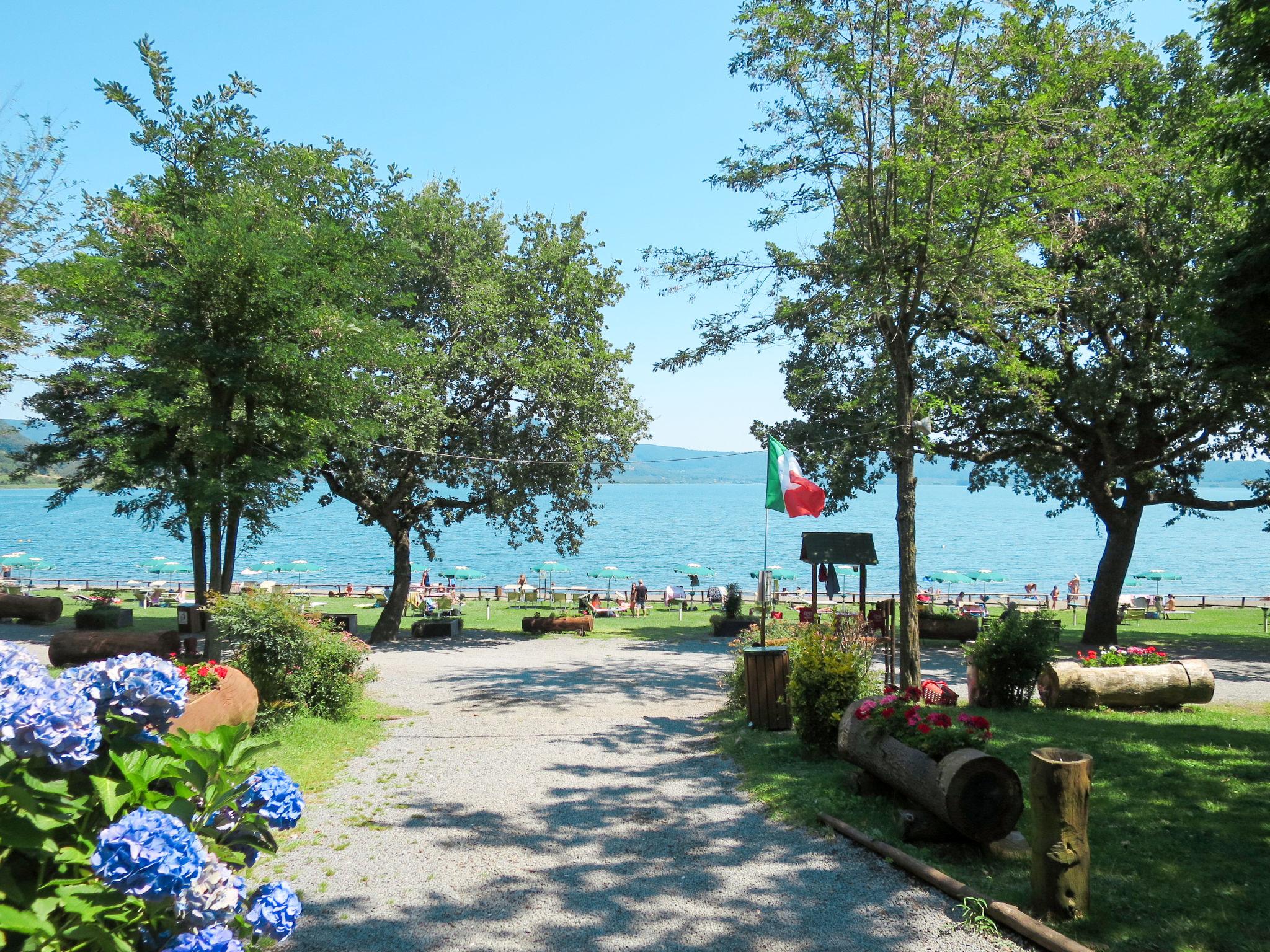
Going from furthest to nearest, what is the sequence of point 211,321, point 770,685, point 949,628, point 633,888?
1. point 949,628
2. point 211,321
3. point 770,685
4. point 633,888

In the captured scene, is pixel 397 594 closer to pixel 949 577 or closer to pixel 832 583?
pixel 832 583

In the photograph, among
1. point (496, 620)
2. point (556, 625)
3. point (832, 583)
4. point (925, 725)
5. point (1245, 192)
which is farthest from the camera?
point (496, 620)

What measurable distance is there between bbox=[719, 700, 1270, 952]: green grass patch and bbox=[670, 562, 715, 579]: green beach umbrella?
2966cm

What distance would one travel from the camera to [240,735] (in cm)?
315

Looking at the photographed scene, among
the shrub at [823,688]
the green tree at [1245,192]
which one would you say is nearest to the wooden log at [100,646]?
the shrub at [823,688]

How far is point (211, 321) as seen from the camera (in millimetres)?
14320

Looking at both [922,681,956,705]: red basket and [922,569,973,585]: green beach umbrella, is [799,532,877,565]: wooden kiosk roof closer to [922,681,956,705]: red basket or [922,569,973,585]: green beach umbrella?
[922,681,956,705]: red basket

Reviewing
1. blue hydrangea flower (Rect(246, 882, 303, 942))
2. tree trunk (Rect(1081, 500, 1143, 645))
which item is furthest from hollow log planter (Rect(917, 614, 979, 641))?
blue hydrangea flower (Rect(246, 882, 303, 942))

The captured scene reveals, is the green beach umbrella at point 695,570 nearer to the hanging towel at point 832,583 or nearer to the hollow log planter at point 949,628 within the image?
the hollow log planter at point 949,628

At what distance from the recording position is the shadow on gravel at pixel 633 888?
4.97 metres

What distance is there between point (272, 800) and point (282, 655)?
8.40m

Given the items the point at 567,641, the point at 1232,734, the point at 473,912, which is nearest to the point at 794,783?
the point at 473,912

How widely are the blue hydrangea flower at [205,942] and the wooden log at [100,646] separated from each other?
45.1 feet

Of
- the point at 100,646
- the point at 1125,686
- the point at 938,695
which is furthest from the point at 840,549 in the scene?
the point at 100,646
